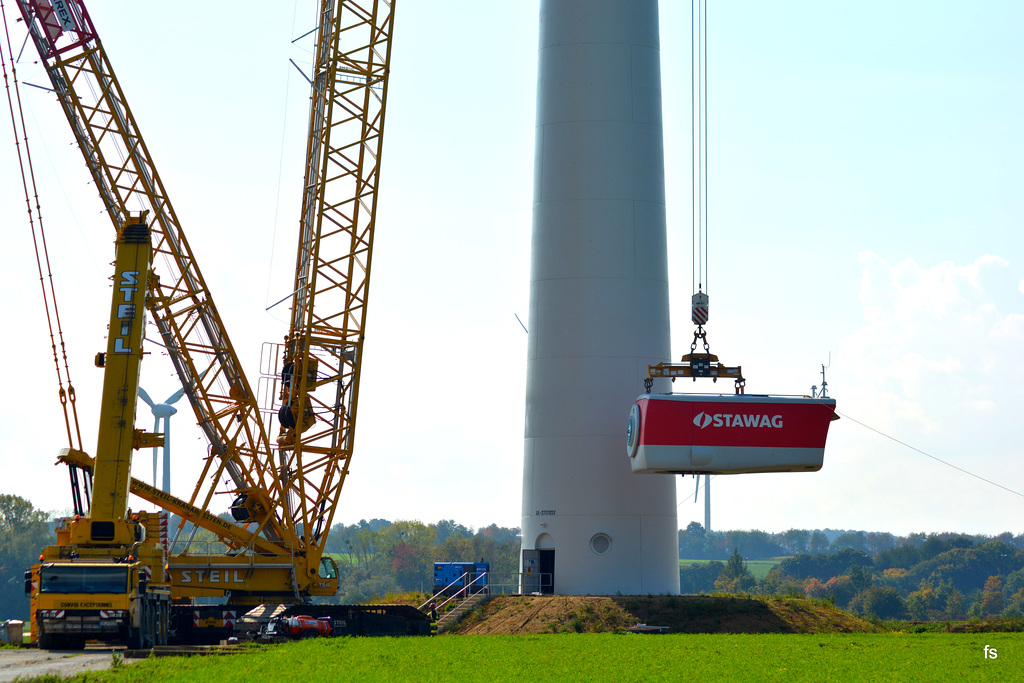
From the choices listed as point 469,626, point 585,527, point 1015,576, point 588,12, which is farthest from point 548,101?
point 1015,576

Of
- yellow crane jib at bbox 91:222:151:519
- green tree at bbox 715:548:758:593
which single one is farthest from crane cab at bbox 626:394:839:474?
green tree at bbox 715:548:758:593

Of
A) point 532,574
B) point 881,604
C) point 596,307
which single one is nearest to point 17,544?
point 881,604

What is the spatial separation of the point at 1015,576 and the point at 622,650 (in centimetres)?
16267

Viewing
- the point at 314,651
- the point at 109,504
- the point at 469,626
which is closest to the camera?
the point at 314,651

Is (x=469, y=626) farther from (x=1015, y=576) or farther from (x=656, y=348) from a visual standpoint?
(x=1015, y=576)

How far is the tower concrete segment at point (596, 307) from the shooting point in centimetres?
6272

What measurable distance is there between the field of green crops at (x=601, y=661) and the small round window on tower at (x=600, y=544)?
612 inches

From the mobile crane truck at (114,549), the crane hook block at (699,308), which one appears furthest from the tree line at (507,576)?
the mobile crane truck at (114,549)

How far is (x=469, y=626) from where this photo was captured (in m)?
56.7

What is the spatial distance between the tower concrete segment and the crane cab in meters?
5.57

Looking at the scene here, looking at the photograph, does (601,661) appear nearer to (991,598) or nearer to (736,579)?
(991,598)

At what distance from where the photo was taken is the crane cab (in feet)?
185

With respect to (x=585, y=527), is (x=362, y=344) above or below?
above

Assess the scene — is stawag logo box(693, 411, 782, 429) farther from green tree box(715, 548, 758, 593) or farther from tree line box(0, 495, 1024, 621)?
green tree box(715, 548, 758, 593)
